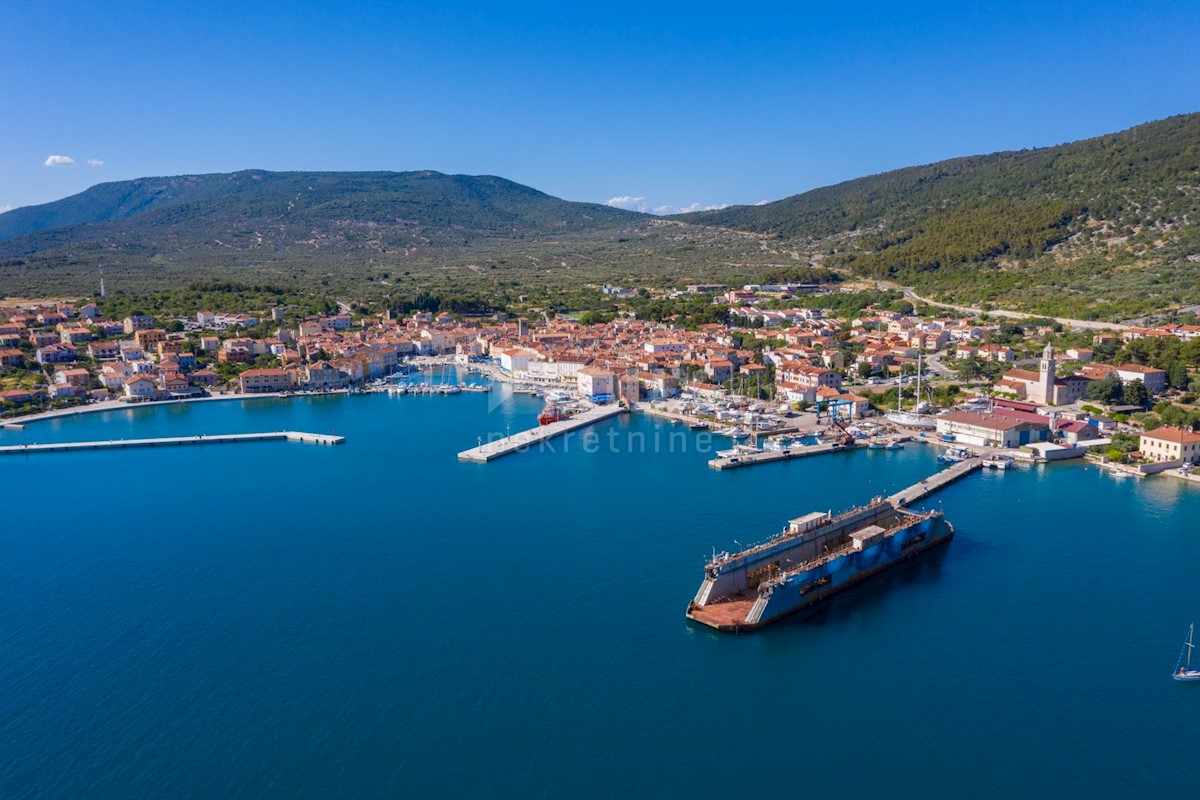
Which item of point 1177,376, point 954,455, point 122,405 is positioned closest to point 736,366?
point 954,455

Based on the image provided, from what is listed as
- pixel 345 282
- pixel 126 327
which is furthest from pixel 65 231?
pixel 126 327

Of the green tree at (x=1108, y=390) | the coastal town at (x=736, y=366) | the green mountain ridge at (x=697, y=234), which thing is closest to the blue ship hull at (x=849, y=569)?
the coastal town at (x=736, y=366)

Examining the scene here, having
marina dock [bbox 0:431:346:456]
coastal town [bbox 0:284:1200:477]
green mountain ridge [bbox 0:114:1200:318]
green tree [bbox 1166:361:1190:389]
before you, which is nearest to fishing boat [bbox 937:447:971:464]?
coastal town [bbox 0:284:1200:477]

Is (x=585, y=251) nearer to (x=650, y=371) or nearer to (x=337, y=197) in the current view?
(x=337, y=197)

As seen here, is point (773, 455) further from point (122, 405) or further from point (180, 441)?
point (122, 405)

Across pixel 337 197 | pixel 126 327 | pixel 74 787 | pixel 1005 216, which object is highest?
pixel 337 197

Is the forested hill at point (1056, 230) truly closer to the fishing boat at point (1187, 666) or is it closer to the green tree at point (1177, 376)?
the green tree at point (1177, 376)
